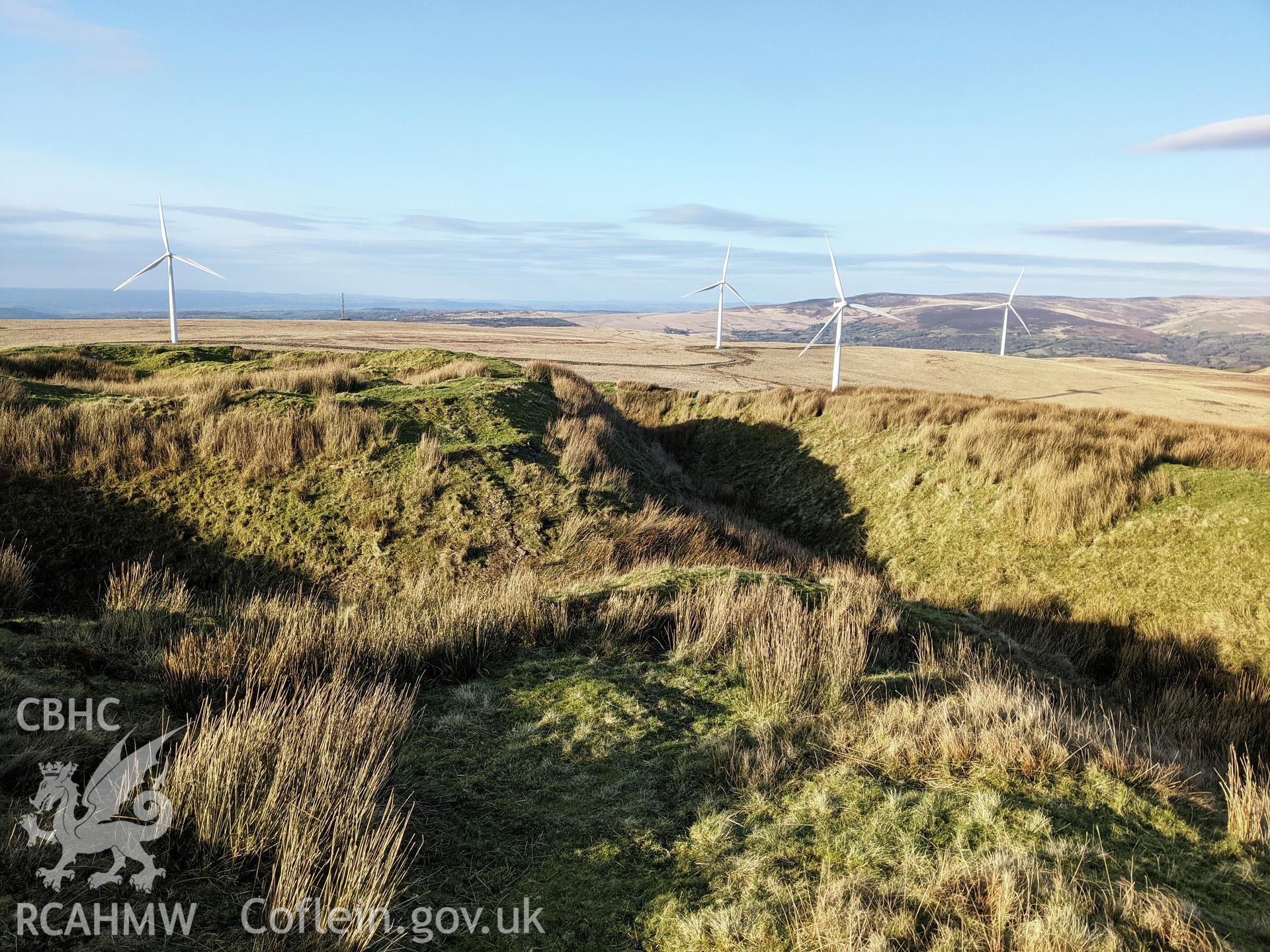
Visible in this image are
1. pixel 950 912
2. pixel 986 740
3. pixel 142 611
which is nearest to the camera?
pixel 950 912

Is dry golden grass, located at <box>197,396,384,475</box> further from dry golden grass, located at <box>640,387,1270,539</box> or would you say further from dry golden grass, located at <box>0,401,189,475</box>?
dry golden grass, located at <box>640,387,1270,539</box>

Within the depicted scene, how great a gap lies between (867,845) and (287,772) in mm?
3059

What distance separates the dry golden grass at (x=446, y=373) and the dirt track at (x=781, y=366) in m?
20.2

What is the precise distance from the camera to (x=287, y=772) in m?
3.59

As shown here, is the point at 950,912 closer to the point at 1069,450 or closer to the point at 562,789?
the point at 562,789

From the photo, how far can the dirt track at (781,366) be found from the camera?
147 feet

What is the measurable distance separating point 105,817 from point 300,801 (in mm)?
825

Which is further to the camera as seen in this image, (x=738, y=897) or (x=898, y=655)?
(x=898, y=655)

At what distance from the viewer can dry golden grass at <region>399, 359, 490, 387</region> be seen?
1841 centimetres

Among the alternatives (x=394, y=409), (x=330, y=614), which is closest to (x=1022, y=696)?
(x=330, y=614)

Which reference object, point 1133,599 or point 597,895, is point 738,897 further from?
point 1133,599

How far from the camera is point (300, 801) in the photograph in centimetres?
342

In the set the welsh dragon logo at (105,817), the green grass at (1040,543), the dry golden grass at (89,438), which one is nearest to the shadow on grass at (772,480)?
the green grass at (1040,543)

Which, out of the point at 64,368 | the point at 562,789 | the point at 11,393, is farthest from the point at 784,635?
the point at 64,368
